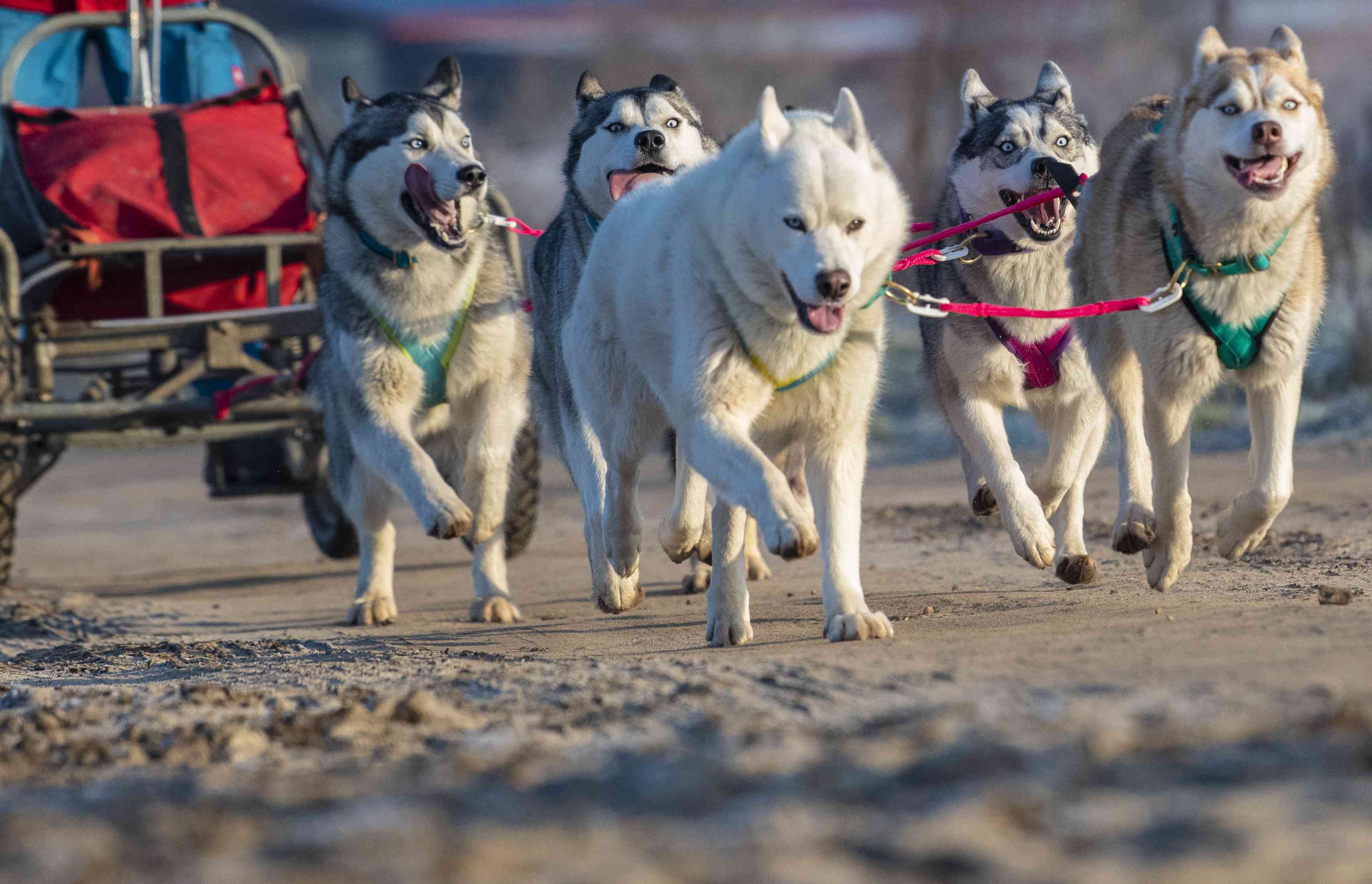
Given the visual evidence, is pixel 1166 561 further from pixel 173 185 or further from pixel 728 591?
pixel 173 185

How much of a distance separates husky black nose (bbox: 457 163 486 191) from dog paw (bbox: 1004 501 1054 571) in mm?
1962

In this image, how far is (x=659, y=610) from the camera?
16.8 ft

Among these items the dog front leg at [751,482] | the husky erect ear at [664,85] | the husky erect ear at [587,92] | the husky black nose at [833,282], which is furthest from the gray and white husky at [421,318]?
the husky black nose at [833,282]

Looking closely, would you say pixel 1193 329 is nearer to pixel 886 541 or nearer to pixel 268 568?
→ pixel 886 541

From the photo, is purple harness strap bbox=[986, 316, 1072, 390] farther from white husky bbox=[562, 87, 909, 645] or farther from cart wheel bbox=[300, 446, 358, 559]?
cart wheel bbox=[300, 446, 358, 559]

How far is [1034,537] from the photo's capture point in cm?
434

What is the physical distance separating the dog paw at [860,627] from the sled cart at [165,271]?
2749 millimetres

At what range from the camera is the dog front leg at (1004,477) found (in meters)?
4.35

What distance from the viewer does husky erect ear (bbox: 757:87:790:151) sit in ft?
11.5

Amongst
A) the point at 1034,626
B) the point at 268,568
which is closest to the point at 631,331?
the point at 1034,626

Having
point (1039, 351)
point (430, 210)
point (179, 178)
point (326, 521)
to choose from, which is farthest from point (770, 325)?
point (326, 521)

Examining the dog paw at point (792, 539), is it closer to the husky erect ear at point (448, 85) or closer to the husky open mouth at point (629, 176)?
the husky open mouth at point (629, 176)

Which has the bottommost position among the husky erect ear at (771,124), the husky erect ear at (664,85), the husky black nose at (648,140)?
the husky erect ear at (771,124)

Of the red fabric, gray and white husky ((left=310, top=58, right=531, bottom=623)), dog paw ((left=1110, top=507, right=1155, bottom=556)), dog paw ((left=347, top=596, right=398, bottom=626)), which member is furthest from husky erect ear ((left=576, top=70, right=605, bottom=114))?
the red fabric
